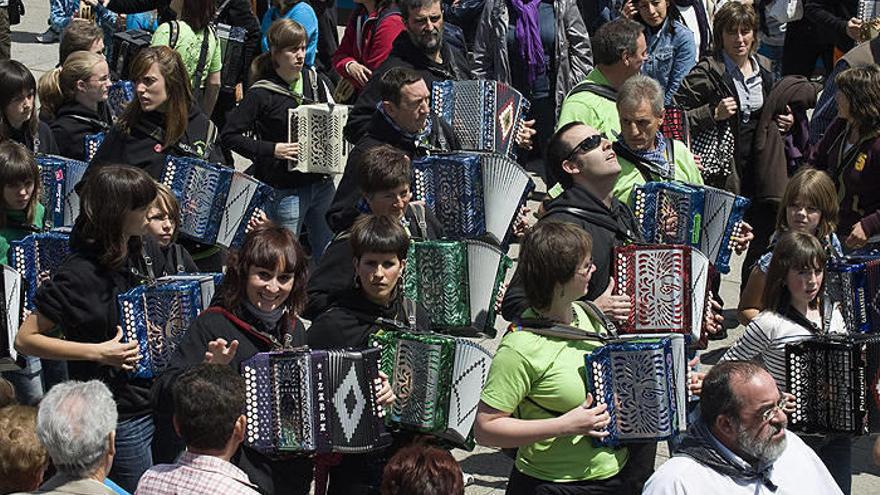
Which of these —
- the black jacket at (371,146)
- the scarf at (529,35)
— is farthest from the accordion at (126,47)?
the black jacket at (371,146)

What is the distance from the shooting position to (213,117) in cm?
1128

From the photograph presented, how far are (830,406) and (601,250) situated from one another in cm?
111

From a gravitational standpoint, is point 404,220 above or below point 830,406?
above

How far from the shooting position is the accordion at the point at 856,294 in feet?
22.9

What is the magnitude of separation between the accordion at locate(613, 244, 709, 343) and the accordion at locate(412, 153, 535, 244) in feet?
4.59

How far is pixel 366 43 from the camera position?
10453mm

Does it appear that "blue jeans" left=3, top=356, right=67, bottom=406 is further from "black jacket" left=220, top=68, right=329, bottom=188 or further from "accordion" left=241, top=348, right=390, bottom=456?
"black jacket" left=220, top=68, right=329, bottom=188

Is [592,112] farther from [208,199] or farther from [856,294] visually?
[208,199]

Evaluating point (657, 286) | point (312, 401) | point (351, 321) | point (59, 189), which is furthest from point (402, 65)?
point (312, 401)

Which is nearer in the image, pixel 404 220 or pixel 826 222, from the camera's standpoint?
pixel 404 220

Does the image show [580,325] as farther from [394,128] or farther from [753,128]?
[753,128]

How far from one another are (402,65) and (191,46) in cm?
197

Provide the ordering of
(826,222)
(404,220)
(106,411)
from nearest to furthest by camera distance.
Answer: (106,411)
(404,220)
(826,222)

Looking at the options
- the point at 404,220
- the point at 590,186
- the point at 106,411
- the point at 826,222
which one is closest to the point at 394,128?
the point at 404,220
